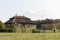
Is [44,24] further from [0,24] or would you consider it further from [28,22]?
[0,24]

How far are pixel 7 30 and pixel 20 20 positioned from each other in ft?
160

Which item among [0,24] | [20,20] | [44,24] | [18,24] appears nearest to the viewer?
[0,24]

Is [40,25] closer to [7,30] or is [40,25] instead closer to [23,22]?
[23,22]

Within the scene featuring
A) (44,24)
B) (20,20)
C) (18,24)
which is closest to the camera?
(18,24)

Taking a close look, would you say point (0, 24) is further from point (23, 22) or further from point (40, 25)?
point (40, 25)

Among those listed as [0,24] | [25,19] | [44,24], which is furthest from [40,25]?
[0,24]

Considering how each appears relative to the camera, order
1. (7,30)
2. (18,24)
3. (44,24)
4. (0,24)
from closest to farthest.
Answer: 1. (7,30)
2. (0,24)
3. (18,24)
4. (44,24)

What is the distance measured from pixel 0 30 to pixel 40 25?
6416 cm

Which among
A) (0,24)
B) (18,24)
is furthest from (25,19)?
(0,24)

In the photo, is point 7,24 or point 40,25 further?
point 40,25

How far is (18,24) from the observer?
100m

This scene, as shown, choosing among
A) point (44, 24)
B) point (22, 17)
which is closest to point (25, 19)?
point (22, 17)

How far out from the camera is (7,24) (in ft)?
339

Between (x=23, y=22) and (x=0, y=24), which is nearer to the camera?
(x=0, y=24)
